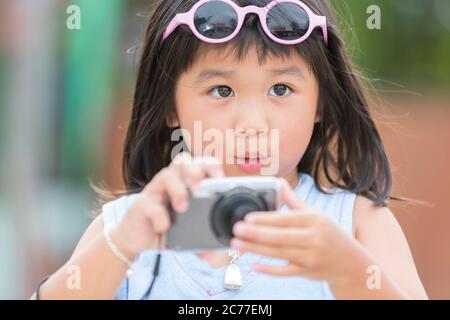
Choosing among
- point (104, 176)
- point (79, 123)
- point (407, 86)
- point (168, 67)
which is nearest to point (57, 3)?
point (79, 123)

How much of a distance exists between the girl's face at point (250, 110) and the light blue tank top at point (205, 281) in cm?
11

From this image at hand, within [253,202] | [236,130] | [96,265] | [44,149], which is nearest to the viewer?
[253,202]

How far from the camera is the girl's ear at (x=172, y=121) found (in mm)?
1579

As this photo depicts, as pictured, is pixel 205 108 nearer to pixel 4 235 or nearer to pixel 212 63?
pixel 212 63

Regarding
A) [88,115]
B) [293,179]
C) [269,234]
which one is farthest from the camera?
[88,115]

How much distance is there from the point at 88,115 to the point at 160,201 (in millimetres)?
2576

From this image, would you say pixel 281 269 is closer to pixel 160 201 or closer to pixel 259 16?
pixel 160 201

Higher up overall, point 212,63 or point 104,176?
point 212,63

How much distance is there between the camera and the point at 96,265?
1.25 meters

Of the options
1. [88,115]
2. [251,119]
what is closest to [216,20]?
[251,119]

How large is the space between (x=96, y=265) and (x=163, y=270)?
21 cm

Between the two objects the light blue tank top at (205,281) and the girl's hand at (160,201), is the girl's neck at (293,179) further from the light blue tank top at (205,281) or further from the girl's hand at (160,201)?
the girl's hand at (160,201)

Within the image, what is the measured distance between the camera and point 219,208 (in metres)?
1.10

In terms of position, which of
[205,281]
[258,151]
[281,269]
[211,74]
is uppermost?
[211,74]
